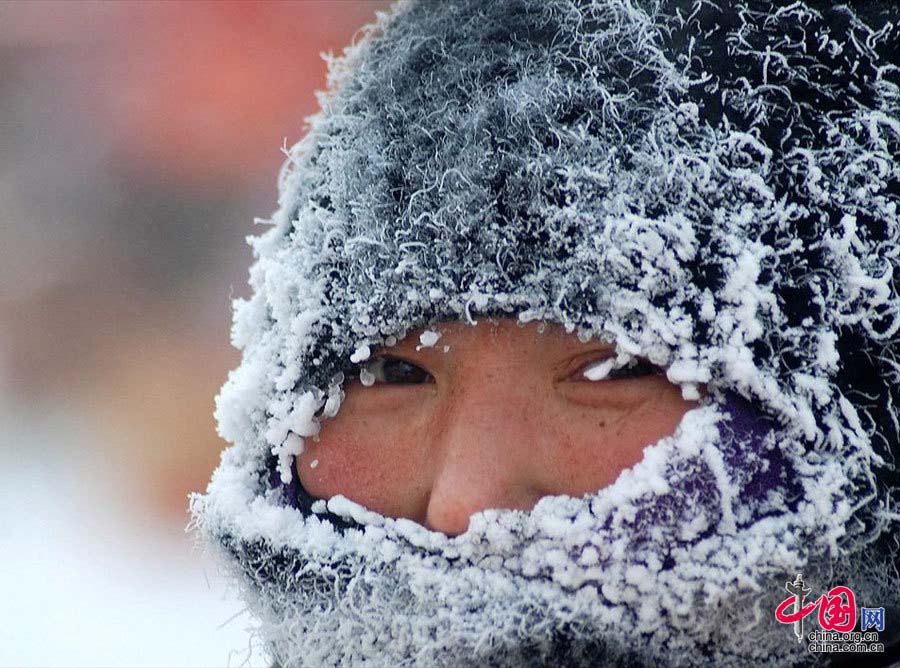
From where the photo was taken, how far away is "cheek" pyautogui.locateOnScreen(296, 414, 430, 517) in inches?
46.2

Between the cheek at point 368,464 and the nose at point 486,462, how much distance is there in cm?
6

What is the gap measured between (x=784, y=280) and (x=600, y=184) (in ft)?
0.71

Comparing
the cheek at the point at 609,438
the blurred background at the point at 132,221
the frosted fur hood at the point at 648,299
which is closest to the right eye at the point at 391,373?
the frosted fur hood at the point at 648,299

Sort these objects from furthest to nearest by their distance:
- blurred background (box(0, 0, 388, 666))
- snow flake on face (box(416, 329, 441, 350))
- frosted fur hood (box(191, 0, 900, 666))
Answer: blurred background (box(0, 0, 388, 666))
snow flake on face (box(416, 329, 441, 350))
frosted fur hood (box(191, 0, 900, 666))

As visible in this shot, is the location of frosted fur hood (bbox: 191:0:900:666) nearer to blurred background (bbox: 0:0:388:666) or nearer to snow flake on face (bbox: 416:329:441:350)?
snow flake on face (bbox: 416:329:441:350)

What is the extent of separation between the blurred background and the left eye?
3.13m

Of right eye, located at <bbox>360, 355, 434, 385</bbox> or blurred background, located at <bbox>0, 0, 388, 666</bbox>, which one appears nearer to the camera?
right eye, located at <bbox>360, 355, 434, 385</bbox>

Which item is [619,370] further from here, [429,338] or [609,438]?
[429,338]

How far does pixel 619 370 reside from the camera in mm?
1091

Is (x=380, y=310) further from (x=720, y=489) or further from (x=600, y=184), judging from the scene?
(x=720, y=489)

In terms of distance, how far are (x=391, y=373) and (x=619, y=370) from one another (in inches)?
11.3

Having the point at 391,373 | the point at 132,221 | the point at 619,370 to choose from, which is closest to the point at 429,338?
the point at 391,373

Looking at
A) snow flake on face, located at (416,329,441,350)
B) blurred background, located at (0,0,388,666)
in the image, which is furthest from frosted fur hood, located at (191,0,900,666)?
blurred background, located at (0,0,388,666)

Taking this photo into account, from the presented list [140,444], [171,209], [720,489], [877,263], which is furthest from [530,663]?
[171,209]
